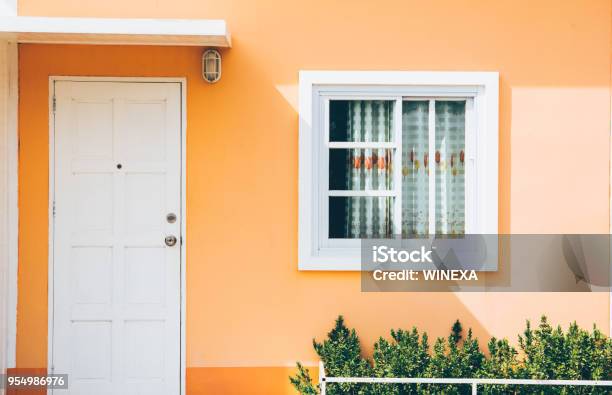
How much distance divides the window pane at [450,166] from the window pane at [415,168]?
0.10 metres

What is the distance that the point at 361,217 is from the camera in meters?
6.39

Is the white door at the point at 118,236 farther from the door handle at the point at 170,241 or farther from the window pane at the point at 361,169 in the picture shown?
the window pane at the point at 361,169

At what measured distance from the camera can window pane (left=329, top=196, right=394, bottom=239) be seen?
20.9 ft

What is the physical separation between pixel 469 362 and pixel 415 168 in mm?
1612

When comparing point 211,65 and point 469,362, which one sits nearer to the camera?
point 469,362

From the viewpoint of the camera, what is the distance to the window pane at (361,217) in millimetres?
6375

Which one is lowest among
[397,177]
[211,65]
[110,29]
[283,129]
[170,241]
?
[170,241]

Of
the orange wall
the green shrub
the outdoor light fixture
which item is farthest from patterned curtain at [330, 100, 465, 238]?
the outdoor light fixture

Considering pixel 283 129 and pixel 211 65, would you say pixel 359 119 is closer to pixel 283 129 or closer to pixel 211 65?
pixel 283 129

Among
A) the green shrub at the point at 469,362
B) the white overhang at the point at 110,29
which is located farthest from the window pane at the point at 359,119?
the green shrub at the point at 469,362

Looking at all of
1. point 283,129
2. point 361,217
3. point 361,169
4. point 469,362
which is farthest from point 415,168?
point 469,362

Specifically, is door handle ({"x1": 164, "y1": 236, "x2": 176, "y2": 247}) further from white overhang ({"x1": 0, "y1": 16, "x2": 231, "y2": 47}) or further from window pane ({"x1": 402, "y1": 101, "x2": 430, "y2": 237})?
window pane ({"x1": 402, "y1": 101, "x2": 430, "y2": 237})

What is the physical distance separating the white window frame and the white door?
3.35 ft

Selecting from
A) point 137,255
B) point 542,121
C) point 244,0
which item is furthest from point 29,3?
point 542,121
